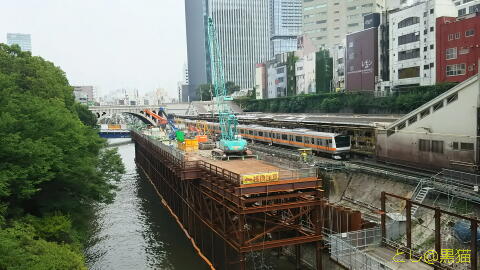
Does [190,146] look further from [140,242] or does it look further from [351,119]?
[351,119]

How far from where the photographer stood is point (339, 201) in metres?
31.3

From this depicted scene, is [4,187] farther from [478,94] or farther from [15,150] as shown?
[478,94]

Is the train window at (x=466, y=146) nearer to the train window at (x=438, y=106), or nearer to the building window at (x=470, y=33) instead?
the train window at (x=438, y=106)

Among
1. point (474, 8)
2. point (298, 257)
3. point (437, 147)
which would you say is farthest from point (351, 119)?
point (474, 8)

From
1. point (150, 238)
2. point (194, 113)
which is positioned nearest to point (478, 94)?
point (150, 238)

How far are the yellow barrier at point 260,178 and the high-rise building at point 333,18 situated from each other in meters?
87.5

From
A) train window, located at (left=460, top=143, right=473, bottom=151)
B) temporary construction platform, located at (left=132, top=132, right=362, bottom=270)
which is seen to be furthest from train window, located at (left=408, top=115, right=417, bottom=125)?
temporary construction platform, located at (left=132, top=132, right=362, bottom=270)

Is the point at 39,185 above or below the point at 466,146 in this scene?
below

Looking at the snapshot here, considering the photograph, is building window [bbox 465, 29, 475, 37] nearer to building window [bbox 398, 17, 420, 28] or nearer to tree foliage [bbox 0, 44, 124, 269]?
building window [bbox 398, 17, 420, 28]

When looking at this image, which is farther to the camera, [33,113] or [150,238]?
[150,238]

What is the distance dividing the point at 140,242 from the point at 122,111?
9120cm

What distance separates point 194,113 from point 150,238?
90587 millimetres

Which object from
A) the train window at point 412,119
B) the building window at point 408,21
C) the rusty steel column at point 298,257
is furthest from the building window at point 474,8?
the rusty steel column at point 298,257

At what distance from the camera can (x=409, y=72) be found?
58.2m
